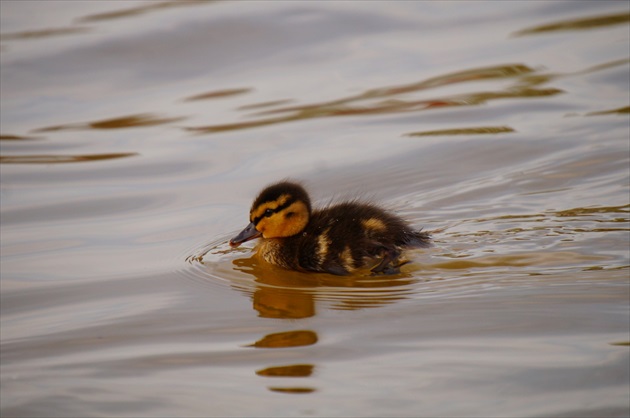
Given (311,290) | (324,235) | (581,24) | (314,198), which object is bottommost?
(311,290)

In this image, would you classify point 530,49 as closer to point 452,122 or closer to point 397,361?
point 452,122

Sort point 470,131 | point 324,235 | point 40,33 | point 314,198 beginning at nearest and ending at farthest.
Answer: point 324,235 < point 314,198 < point 470,131 < point 40,33

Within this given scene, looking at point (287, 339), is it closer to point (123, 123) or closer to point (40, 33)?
point (123, 123)

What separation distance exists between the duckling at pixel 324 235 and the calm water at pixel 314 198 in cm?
8

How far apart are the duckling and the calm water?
78 millimetres

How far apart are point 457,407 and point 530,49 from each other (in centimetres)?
504

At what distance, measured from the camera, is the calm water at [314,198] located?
3121 millimetres

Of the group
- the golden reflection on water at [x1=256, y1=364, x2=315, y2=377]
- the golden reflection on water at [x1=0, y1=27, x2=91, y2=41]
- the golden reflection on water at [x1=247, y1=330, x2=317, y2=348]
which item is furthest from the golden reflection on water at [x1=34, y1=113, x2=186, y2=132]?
the golden reflection on water at [x1=256, y1=364, x2=315, y2=377]

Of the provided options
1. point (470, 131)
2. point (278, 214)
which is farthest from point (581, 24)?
point (278, 214)

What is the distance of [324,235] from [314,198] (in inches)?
40.4

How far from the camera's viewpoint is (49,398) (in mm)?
3141

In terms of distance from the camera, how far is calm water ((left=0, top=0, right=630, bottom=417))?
3.12 meters

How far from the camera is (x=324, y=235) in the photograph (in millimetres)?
4180

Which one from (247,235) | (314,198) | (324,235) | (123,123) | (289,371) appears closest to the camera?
(289,371)
